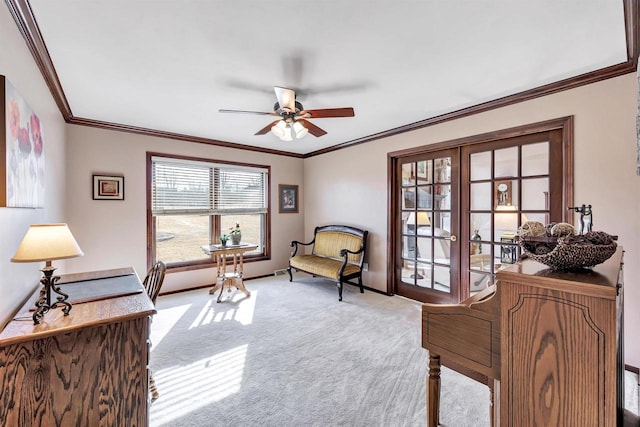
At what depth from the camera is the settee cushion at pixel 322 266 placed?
4078mm

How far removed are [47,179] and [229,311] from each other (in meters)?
2.20

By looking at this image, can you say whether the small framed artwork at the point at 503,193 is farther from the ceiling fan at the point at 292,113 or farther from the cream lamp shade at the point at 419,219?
the ceiling fan at the point at 292,113

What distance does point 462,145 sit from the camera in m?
3.28

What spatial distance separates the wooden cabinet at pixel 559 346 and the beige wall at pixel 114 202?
4291 millimetres

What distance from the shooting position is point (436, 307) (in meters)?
1.31

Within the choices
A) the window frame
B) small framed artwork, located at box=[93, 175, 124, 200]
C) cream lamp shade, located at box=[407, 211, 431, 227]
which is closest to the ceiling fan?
cream lamp shade, located at box=[407, 211, 431, 227]

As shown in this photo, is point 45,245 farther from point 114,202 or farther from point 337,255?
point 337,255

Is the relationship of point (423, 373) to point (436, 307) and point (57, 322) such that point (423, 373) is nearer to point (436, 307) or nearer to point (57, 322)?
point (436, 307)

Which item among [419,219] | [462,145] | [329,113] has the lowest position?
[419,219]

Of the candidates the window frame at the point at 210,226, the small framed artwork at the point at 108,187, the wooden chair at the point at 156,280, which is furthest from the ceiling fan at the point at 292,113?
the small framed artwork at the point at 108,187

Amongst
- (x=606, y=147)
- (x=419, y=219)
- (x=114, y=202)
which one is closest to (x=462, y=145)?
(x=419, y=219)

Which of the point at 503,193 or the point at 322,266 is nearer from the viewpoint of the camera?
the point at 503,193

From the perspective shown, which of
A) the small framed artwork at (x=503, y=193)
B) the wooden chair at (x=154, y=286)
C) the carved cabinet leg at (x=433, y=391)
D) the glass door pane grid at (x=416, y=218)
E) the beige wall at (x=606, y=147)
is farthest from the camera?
the glass door pane grid at (x=416, y=218)

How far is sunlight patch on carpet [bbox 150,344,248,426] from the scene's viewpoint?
1799 mm
